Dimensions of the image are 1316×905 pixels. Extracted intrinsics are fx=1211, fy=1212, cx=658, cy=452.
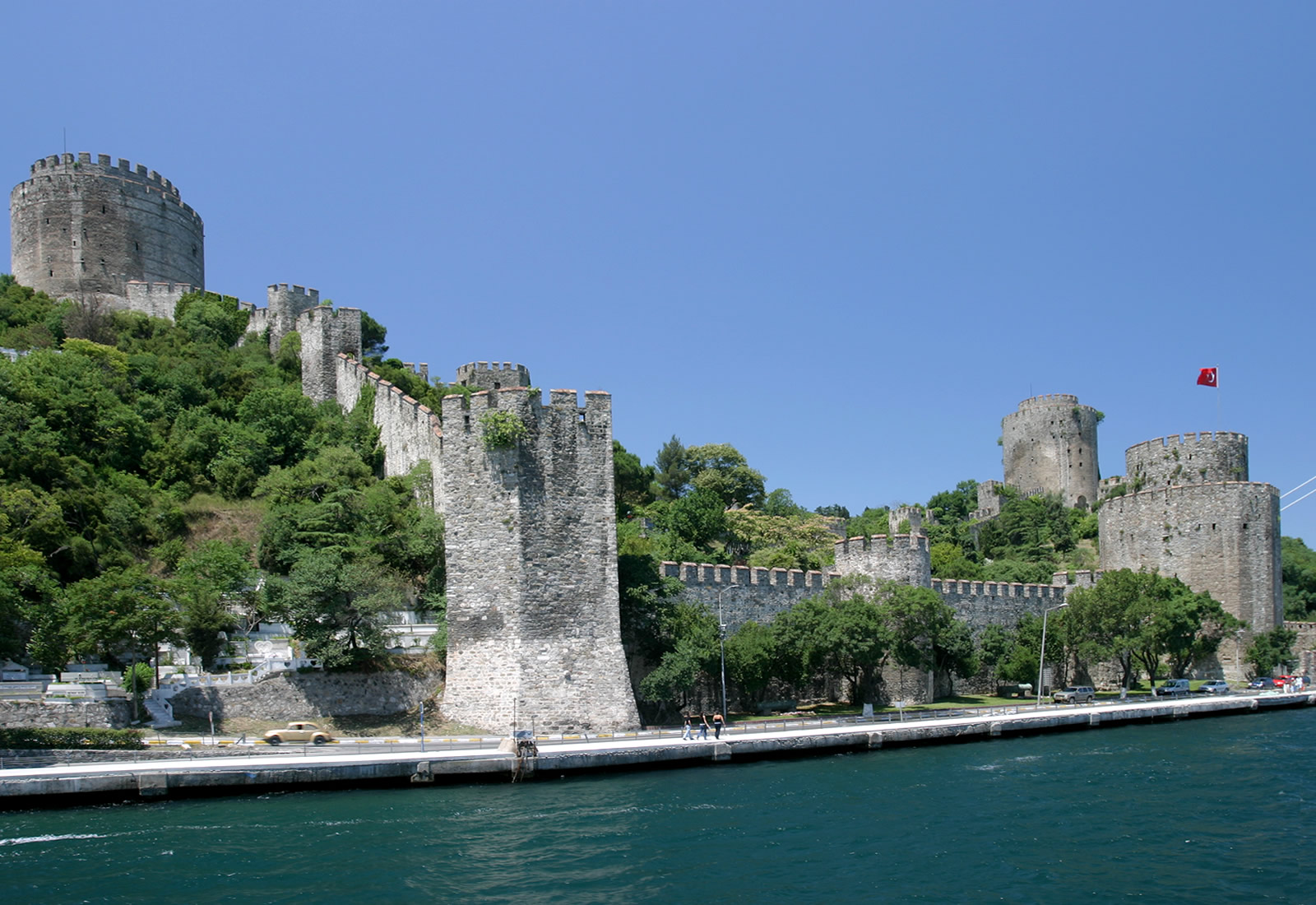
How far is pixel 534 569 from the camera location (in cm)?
2977

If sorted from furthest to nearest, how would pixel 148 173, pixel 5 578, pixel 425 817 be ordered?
pixel 148 173
pixel 5 578
pixel 425 817

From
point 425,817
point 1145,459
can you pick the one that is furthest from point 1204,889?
point 1145,459

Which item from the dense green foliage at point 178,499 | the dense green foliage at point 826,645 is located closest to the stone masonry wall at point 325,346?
the dense green foliage at point 178,499

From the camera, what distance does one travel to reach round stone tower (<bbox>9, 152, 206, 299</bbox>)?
53906mm

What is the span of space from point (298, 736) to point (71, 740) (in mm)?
4657

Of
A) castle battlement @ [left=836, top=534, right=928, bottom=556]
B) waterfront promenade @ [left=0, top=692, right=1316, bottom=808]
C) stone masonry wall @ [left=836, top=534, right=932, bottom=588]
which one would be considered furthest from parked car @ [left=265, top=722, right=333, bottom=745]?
castle battlement @ [left=836, top=534, right=928, bottom=556]

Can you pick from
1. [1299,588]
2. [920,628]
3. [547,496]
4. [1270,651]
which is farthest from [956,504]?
[547,496]

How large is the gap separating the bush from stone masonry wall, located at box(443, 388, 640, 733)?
7239 millimetres

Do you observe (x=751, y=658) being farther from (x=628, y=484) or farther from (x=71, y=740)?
(x=628, y=484)

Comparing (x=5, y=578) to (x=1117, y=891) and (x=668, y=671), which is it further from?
(x=1117, y=891)

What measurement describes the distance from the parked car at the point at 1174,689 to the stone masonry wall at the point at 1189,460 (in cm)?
1486

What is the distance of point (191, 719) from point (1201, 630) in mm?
41461

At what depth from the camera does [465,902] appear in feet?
53.9

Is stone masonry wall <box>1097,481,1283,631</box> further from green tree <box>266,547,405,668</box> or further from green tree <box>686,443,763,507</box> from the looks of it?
green tree <box>266,547,405,668</box>
